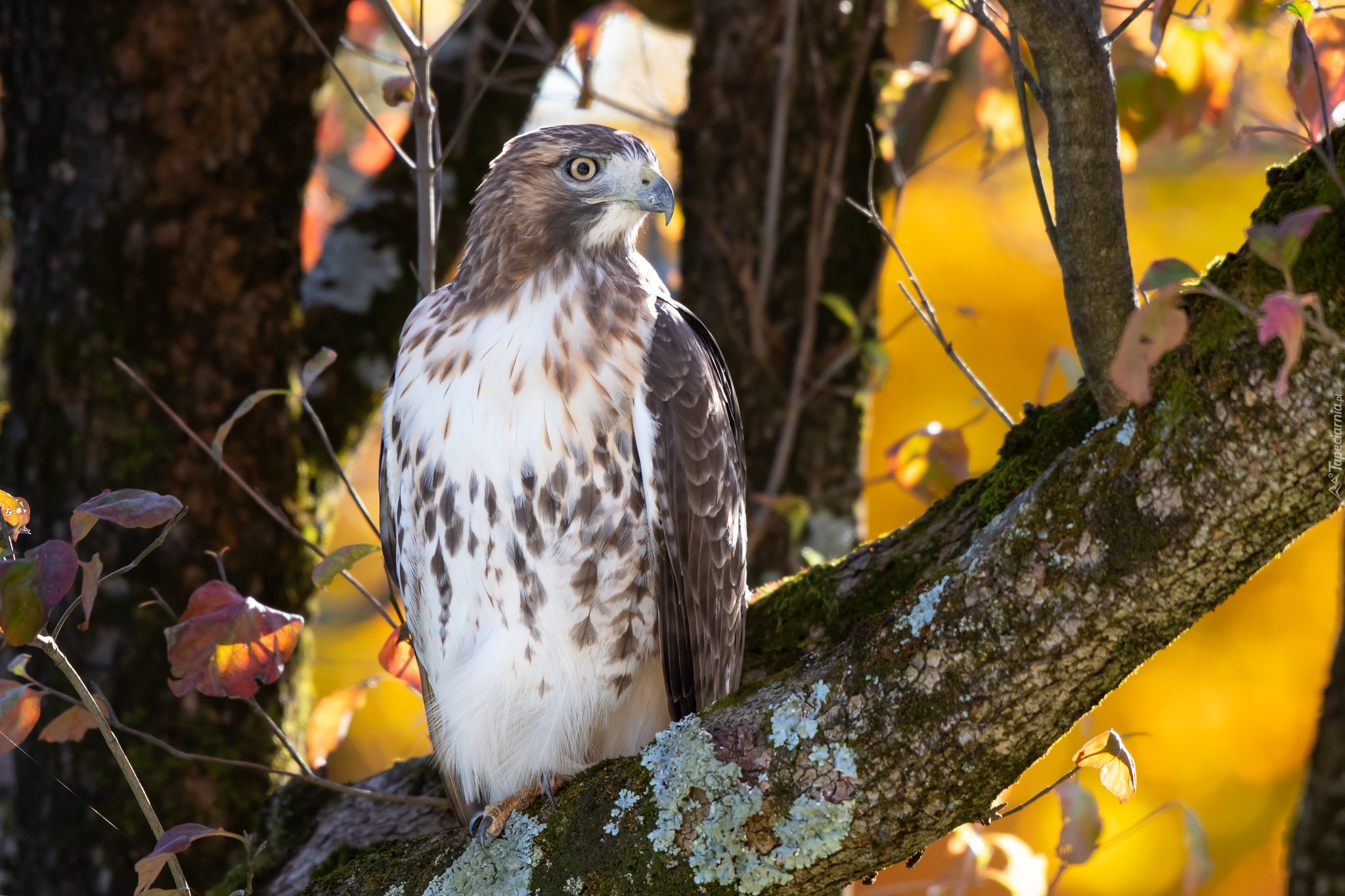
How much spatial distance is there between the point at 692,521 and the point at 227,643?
1.06 metres

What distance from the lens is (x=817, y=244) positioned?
175 inches

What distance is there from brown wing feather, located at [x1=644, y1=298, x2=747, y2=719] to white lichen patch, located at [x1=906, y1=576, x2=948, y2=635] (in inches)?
35.8

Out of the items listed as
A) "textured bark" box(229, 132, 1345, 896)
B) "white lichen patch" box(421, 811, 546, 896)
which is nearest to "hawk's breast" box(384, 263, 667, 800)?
"white lichen patch" box(421, 811, 546, 896)

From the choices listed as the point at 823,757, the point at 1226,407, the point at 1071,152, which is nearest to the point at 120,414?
the point at 823,757

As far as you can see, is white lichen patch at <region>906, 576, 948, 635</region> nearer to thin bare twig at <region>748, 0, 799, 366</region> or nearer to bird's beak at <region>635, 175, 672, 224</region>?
bird's beak at <region>635, 175, 672, 224</region>

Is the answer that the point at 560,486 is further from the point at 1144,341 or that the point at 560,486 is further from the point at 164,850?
the point at 1144,341

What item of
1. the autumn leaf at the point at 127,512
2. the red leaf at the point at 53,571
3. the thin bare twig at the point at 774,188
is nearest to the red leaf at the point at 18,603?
the red leaf at the point at 53,571

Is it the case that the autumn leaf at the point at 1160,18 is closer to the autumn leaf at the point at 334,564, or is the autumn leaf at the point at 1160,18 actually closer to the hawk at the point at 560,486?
the hawk at the point at 560,486

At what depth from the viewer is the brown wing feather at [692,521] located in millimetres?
2912

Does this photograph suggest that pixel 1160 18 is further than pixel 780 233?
No

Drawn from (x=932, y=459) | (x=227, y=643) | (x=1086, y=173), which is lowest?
(x=227, y=643)

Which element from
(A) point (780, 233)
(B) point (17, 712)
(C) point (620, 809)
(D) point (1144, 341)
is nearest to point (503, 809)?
(C) point (620, 809)

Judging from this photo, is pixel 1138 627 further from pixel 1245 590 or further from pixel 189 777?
pixel 1245 590

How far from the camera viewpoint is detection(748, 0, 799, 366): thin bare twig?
4340mm
